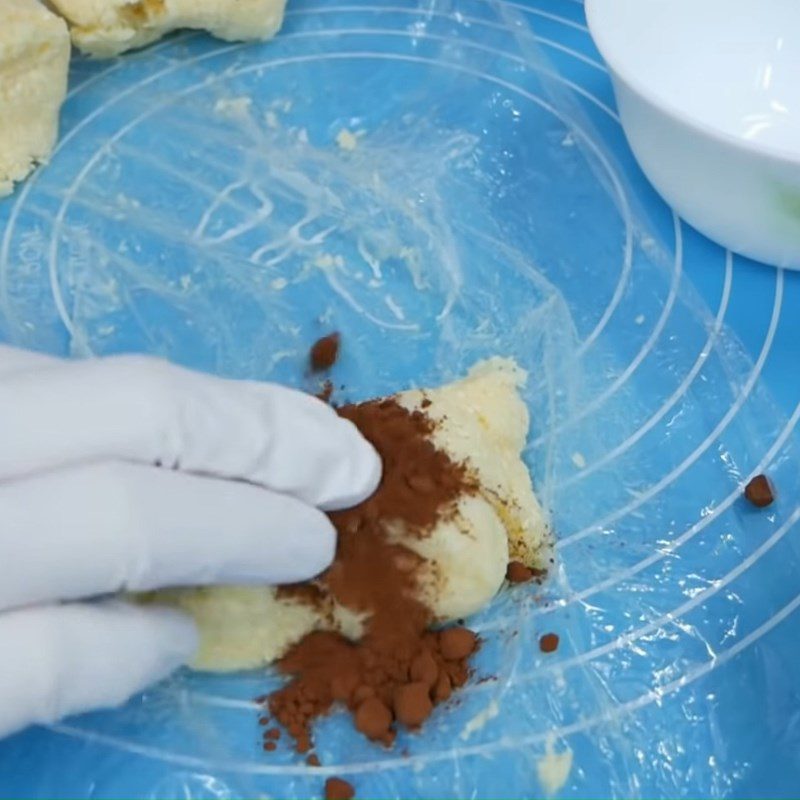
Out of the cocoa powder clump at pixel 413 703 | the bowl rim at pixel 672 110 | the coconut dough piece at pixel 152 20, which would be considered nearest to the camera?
the cocoa powder clump at pixel 413 703

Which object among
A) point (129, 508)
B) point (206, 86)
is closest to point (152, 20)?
point (206, 86)

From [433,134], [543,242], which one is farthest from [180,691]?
[433,134]

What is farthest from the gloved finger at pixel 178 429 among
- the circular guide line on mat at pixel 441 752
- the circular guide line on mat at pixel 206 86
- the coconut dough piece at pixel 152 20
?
the coconut dough piece at pixel 152 20

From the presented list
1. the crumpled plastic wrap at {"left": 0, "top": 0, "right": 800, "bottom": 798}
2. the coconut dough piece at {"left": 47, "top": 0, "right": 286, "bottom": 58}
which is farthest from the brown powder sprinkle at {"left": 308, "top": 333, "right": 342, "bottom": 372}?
the coconut dough piece at {"left": 47, "top": 0, "right": 286, "bottom": 58}

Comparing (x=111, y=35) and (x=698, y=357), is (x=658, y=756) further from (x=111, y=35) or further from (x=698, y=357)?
(x=111, y=35)

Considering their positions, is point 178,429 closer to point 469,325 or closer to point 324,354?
point 324,354

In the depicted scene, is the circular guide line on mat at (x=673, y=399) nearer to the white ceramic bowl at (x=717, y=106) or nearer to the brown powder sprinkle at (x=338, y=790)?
the white ceramic bowl at (x=717, y=106)
